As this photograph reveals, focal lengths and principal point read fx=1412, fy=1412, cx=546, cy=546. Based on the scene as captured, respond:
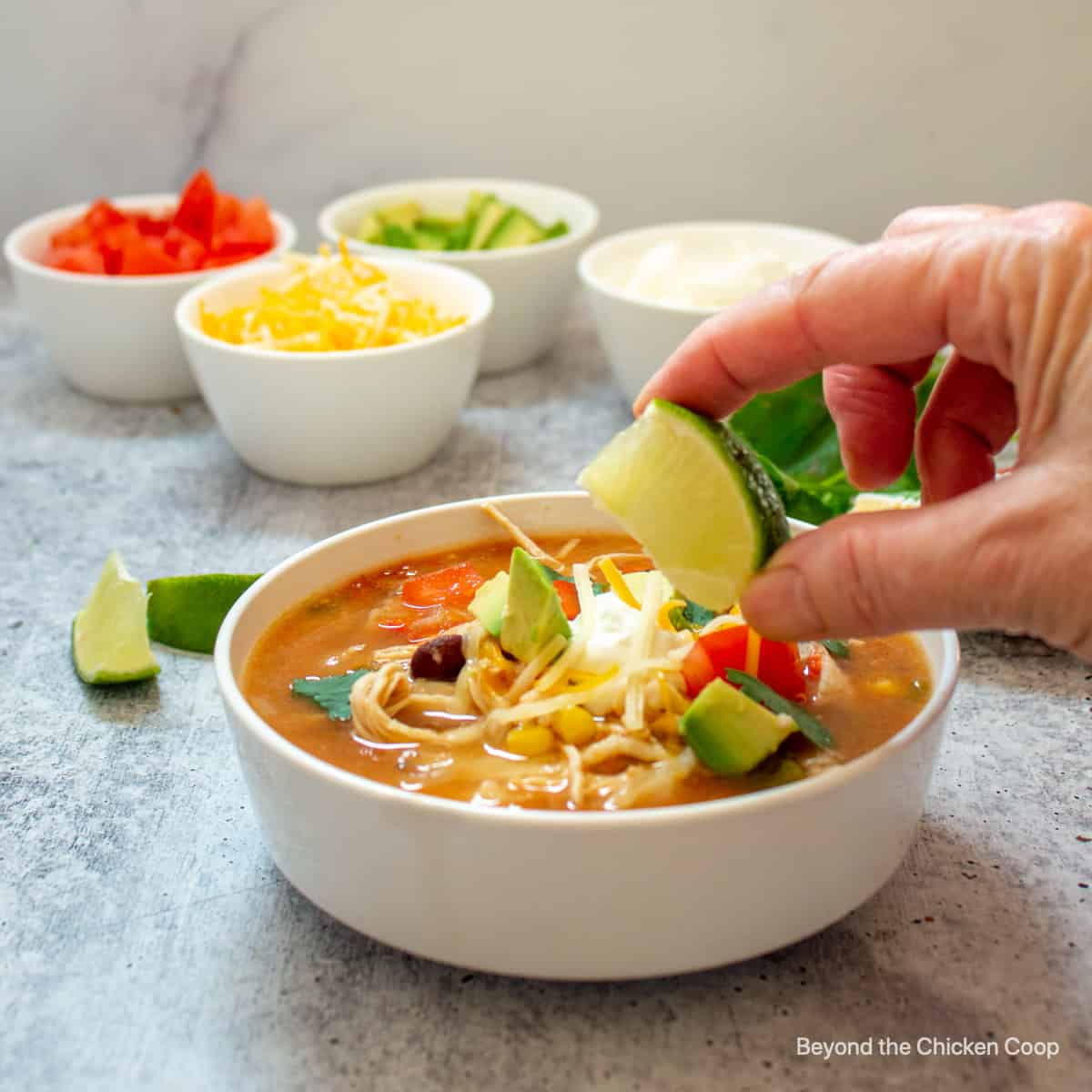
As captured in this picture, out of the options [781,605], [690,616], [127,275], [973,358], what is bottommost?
[127,275]

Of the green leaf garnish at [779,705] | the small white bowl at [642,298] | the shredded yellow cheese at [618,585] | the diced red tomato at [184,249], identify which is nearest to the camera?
the green leaf garnish at [779,705]

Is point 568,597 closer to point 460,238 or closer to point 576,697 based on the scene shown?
point 576,697

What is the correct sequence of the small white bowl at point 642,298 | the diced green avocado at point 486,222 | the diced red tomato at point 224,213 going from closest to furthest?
the small white bowl at point 642,298 < the diced red tomato at point 224,213 < the diced green avocado at point 486,222

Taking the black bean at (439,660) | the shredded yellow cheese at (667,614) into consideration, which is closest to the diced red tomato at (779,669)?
the shredded yellow cheese at (667,614)

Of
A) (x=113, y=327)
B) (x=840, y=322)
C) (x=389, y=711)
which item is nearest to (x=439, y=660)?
(x=389, y=711)

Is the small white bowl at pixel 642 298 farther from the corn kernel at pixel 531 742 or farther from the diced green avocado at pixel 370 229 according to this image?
the corn kernel at pixel 531 742

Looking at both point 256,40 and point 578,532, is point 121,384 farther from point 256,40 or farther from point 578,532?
point 578,532
